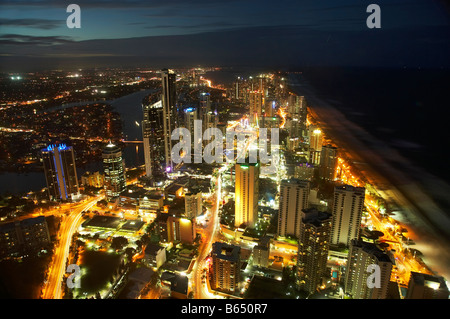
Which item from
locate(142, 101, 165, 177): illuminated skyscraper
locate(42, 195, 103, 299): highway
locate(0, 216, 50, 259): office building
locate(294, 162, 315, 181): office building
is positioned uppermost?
locate(142, 101, 165, 177): illuminated skyscraper

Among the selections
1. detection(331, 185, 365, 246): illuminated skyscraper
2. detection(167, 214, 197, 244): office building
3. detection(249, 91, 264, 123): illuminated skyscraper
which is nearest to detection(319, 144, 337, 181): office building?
detection(331, 185, 365, 246): illuminated skyscraper

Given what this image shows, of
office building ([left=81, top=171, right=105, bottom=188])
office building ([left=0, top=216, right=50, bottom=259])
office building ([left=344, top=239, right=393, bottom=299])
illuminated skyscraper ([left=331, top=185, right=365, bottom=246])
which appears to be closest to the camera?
office building ([left=344, top=239, right=393, bottom=299])

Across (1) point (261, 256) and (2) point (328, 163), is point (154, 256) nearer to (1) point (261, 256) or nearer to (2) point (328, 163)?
(1) point (261, 256)

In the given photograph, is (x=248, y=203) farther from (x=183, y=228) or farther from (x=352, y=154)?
(x=352, y=154)

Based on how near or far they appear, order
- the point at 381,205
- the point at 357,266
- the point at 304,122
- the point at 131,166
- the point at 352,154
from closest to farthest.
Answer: the point at 357,266 < the point at 381,205 < the point at 131,166 < the point at 352,154 < the point at 304,122

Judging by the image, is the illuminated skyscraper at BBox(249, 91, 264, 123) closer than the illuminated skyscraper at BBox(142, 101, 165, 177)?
No

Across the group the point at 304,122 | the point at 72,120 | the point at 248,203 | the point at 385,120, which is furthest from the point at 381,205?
the point at 72,120

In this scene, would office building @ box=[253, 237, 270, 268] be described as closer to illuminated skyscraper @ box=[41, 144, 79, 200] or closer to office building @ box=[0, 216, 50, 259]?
office building @ box=[0, 216, 50, 259]
